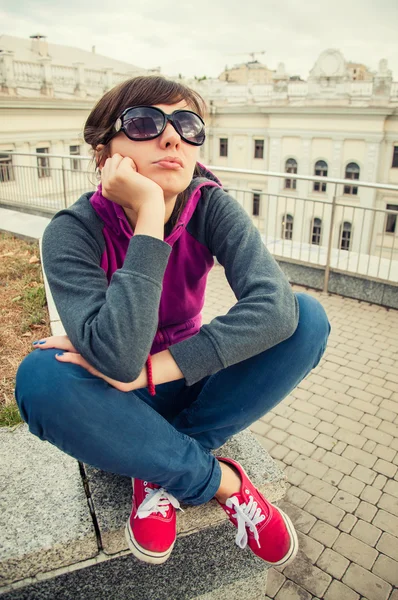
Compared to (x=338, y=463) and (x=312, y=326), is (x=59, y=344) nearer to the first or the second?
(x=312, y=326)

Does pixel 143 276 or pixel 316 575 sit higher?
pixel 143 276

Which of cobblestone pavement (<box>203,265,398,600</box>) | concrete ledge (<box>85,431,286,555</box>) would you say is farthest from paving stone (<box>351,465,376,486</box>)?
concrete ledge (<box>85,431,286,555</box>)

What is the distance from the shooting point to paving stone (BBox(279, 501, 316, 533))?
252 cm

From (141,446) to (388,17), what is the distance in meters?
57.3

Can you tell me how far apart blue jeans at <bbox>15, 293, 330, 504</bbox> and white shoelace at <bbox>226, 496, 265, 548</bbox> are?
0.29 ft

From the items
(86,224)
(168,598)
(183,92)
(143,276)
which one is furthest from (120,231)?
(168,598)

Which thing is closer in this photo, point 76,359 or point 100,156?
point 76,359

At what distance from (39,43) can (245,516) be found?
4882 cm

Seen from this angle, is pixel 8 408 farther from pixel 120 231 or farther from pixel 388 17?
pixel 388 17

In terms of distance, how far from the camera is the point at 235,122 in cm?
4266

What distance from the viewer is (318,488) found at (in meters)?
2.80

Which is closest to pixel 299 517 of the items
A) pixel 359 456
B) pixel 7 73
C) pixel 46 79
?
pixel 359 456

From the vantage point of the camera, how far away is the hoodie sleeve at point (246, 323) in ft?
5.00

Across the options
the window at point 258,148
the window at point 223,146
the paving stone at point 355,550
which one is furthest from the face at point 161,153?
the window at point 223,146
